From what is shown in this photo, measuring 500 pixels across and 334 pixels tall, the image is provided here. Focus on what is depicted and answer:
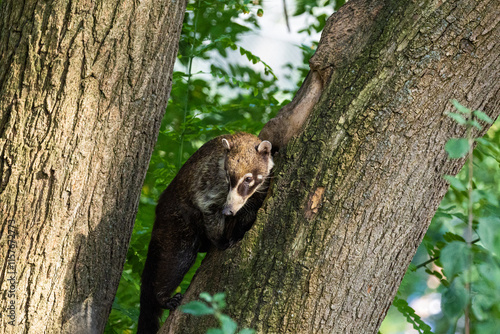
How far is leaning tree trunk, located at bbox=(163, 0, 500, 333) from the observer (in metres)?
2.93

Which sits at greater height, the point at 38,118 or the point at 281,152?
the point at 281,152

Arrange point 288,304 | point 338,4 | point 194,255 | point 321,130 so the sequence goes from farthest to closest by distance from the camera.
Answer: point 338,4 < point 194,255 < point 321,130 < point 288,304

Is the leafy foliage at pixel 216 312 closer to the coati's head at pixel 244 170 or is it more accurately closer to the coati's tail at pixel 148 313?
the coati's head at pixel 244 170

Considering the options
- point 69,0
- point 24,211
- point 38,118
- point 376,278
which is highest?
point 69,0

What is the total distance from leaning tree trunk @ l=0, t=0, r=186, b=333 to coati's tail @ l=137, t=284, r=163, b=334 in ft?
2.29

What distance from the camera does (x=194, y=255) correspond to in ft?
14.3

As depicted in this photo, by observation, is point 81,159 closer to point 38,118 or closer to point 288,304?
point 38,118

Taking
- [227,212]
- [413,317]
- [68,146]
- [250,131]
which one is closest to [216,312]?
[68,146]

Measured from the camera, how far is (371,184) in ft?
9.71

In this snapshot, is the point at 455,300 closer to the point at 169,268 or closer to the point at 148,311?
the point at 169,268

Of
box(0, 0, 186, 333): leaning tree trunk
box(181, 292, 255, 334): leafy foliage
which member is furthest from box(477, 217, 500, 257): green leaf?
box(0, 0, 186, 333): leaning tree trunk

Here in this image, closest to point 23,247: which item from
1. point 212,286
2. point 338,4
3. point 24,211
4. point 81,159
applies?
point 24,211

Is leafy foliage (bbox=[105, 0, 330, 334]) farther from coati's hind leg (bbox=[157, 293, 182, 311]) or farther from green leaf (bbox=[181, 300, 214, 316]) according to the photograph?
green leaf (bbox=[181, 300, 214, 316])

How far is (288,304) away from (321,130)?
1.03 meters
